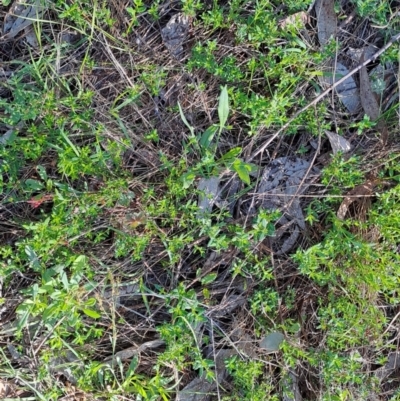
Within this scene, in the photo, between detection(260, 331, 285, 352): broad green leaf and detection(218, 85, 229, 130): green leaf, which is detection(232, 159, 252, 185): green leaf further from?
detection(260, 331, 285, 352): broad green leaf

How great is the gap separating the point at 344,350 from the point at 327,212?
1.94ft

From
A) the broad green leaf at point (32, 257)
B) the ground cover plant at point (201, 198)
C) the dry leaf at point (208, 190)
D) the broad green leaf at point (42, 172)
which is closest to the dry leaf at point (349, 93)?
the ground cover plant at point (201, 198)

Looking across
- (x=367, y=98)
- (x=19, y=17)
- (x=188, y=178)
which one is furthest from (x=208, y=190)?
(x=19, y=17)

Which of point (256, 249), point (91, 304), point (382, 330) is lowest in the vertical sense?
point (382, 330)

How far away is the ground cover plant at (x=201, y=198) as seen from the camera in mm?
2168

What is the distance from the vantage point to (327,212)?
2295 mm

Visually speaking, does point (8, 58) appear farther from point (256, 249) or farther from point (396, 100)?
point (396, 100)

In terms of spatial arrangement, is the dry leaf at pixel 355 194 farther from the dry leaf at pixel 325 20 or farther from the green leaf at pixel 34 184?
the green leaf at pixel 34 184

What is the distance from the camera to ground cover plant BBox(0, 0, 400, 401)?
2168mm

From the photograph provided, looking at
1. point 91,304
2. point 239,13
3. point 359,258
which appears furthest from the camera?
point 239,13

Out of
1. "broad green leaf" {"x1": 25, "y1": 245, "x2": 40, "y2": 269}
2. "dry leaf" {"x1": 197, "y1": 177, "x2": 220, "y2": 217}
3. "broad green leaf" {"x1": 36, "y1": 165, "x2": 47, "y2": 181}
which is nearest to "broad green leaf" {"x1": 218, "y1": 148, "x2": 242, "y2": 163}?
"dry leaf" {"x1": 197, "y1": 177, "x2": 220, "y2": 217}

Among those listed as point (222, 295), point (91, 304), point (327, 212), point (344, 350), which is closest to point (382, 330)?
point (344, 350)

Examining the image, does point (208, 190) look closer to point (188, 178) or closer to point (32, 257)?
point (188, 178)

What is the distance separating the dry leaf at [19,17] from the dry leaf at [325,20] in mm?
1226
